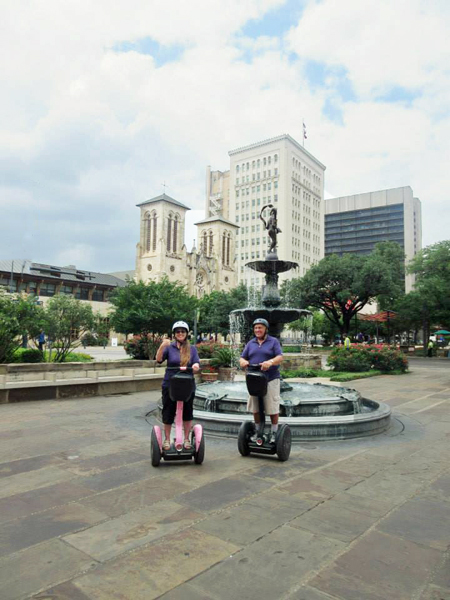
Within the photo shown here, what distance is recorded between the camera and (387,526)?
12.1 feet

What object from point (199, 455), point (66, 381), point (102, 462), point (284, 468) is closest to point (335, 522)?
point (284, 468)

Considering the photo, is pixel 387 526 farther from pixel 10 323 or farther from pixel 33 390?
pixel 10 323

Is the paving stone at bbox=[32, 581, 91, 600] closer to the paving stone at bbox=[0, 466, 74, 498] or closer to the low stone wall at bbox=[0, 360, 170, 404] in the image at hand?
the paving stone at bbox=[0, 466, 74, 498]

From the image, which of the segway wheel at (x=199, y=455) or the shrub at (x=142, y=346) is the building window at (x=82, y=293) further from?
the segway wheel at (x=199, y=455)

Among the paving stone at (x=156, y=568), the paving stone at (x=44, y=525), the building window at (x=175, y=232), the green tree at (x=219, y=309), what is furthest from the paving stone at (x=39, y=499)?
the building window at (x=175, y=232)

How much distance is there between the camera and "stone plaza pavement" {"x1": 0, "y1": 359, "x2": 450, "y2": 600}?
9.05ft

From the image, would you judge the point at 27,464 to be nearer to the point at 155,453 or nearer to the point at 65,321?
the point at 155,453

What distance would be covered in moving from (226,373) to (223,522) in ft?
41.7

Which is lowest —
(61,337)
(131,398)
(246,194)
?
(131,398)

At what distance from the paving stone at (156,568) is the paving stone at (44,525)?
725 millimetres

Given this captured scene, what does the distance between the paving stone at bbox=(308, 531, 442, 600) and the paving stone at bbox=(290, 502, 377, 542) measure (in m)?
0.16

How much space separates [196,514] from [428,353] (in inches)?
1472

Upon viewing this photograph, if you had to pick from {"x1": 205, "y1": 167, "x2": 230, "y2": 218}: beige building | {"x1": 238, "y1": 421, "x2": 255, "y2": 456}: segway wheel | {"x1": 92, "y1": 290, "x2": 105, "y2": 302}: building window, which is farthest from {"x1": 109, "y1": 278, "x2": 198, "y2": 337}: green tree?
{"x1": 205, "y1": 167, "x2": 230, "y2": 218}: beige building

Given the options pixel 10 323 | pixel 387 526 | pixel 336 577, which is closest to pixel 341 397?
pixel 387 526
